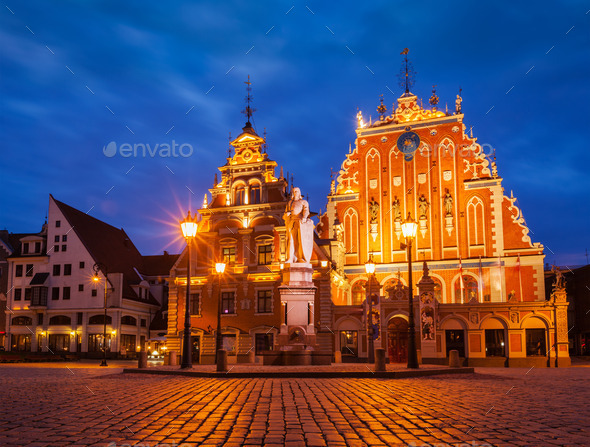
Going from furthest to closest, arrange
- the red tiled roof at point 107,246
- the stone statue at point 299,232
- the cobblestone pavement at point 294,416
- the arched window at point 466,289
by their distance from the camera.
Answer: the red tiled roof at point 107,246 → the arched window at point 466,289 → the stone statue at point 299,232 → the cobblestone pavement at point 294,416

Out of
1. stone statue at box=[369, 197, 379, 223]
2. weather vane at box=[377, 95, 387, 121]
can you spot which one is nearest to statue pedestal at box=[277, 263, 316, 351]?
stone statue at box=[369, 197, 379, 223]

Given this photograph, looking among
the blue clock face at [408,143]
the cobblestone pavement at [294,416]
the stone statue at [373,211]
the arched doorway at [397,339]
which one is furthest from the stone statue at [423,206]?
the cobblestone pavement at [294,416]

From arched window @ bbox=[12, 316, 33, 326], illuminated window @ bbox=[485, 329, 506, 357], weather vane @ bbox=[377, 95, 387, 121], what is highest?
weather vane @ bbox=[377, 95, 387, 121]

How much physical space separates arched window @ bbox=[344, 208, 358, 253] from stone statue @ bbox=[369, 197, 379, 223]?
52.4 inches

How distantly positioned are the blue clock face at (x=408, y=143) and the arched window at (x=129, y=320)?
29.3 metres

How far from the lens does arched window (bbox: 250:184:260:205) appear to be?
4503 centimetres

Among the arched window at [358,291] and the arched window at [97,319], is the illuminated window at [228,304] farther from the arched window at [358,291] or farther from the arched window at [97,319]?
the arched window at [97,319]

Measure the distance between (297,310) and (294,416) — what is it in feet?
54.0

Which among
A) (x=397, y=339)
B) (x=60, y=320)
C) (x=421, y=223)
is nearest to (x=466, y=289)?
(x=421, y=223)

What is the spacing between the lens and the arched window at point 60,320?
53906mm

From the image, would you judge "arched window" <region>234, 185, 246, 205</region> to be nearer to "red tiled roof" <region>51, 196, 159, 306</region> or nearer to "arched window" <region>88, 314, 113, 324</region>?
"red tiled roof" <region>51, 196, 159, 306</region>

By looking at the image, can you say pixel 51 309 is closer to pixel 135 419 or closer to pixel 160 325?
pixel 160 325

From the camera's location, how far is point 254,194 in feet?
148

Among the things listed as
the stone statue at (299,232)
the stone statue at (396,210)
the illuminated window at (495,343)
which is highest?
the stone statue at (396,210)
